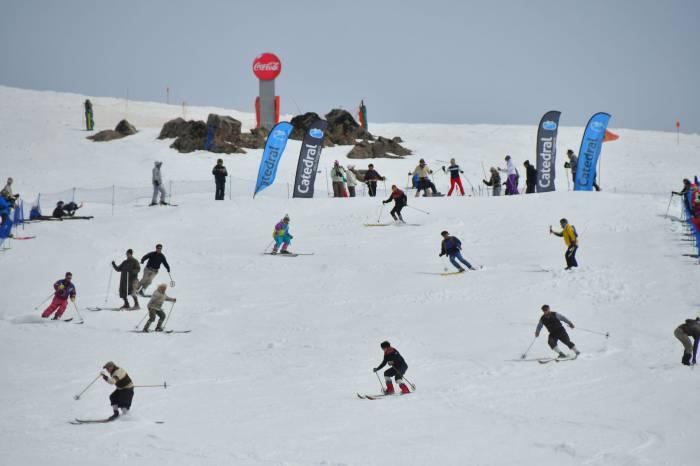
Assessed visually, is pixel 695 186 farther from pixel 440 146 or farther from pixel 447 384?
pixel 440 146

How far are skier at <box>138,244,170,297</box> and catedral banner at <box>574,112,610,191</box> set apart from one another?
16.7m

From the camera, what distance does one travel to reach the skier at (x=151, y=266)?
20.9 metres

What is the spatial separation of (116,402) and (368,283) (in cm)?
1033

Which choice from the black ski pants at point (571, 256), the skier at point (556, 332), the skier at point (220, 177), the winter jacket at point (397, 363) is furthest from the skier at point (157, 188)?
the skier at point (556, 332)

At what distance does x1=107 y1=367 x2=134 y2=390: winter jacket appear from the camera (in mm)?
12570

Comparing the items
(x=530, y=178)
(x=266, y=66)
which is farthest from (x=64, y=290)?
(x=266, y=66)

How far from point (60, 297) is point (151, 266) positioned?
2724 mm

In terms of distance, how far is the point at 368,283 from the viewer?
22.1 metres

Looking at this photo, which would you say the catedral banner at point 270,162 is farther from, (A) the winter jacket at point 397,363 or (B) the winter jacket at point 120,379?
(B) the winter jacket at point 120,379

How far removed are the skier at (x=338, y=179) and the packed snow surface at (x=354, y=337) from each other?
2.93ft

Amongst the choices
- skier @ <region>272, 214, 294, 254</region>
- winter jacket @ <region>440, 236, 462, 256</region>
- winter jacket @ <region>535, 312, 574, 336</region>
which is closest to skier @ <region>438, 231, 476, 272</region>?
winter jacket @ <region>440, 236, 462, 256</region>

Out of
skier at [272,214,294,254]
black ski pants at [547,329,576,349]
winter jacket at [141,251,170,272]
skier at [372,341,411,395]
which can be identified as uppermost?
skier at [272,214,294,254]

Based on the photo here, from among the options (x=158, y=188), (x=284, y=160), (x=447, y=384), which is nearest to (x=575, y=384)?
(x=447, y=384)

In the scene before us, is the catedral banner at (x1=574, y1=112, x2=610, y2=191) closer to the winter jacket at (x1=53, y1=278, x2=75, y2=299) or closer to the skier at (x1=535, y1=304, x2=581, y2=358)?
the skier at (x1=535, y1=304, x2=581, y2=358)
